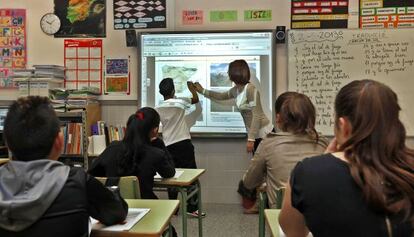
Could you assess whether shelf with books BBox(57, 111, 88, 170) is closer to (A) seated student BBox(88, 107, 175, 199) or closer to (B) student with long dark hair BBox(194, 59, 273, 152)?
(B) student with long dark hair BBox(194, 59, 273, 152)

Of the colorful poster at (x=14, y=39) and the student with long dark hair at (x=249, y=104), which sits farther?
the colorful poster at (x=14, y=39)

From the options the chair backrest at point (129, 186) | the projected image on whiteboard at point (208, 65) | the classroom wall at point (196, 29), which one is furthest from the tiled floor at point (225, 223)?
the chair backrest at point (129, 186)

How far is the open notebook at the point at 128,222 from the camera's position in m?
1.57

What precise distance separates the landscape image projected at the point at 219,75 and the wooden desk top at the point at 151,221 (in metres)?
2.76

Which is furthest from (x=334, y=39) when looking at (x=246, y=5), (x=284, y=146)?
(x=284, y=146)

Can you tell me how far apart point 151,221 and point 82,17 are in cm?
364

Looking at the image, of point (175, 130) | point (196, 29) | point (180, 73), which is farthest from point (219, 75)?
point (175, 130)

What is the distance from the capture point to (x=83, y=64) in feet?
16.0

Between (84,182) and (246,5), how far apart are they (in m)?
3.63

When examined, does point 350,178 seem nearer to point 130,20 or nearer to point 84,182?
point 84,182

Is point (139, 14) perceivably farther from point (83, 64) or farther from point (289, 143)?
point (289, 143)

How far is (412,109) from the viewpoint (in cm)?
446

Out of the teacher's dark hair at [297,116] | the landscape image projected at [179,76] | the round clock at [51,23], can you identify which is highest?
the round clock at [51,23]

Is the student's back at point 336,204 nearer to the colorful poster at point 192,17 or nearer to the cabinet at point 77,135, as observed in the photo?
the cabinet at point 77,135
